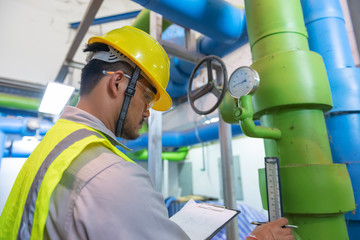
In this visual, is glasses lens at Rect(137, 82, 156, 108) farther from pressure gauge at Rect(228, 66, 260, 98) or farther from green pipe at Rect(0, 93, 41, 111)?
green pipe at Rect(0, 93, 41, 111)

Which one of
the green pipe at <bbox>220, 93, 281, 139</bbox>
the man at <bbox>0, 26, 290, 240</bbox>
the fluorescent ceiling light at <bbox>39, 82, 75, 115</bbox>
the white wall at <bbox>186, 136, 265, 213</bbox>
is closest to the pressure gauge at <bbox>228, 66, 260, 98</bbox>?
the green pipe at <bbox>220, 93, 281, 139</bbox>

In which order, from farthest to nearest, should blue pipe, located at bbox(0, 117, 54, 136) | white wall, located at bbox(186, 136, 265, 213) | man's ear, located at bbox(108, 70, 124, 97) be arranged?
white wall, located at bbox(186, 136, 265, 213) < blue pipe, located at bbox(0, 117, 54, 136) < man's ear, located at bbox(108, 70, 124, 97)

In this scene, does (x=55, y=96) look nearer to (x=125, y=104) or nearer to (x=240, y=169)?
(x=125, y=104)

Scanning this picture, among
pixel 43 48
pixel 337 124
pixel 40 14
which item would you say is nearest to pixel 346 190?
pixel 337 124

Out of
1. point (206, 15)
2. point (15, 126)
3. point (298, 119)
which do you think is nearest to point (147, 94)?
point (298, 119)

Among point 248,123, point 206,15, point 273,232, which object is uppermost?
point 206,15

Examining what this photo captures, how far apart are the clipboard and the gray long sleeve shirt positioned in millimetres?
229

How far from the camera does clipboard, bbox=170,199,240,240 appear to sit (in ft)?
1.93

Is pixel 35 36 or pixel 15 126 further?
pixel 35 36

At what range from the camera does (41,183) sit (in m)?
0.37

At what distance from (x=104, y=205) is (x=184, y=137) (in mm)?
2609

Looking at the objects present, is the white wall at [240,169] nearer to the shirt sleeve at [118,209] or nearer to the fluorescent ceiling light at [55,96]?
the fluorescent ceiling light at [55,96]

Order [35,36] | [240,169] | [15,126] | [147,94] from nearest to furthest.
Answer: [147,94], [15,126], [35,36], [240,169]

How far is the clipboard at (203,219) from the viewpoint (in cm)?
59
